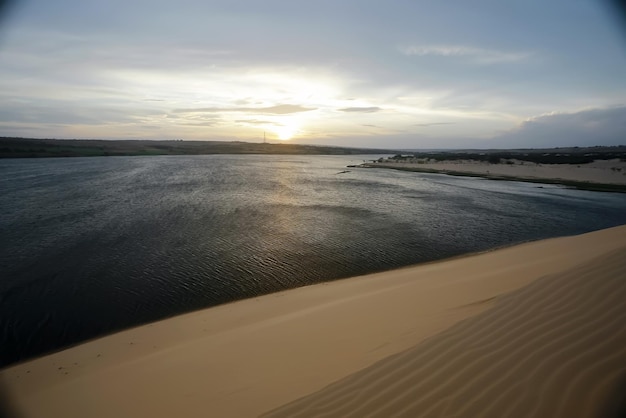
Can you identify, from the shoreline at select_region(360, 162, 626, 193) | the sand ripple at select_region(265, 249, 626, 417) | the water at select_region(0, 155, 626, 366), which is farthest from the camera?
the shoreline at select_region(360, 162, 626, 193)

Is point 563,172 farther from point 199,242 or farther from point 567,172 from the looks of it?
point 199,242

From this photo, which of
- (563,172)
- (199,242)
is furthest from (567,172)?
(199,242)

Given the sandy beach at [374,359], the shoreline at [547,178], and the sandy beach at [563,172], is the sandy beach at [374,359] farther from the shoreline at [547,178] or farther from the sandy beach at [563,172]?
the sandy beach at [563,172]

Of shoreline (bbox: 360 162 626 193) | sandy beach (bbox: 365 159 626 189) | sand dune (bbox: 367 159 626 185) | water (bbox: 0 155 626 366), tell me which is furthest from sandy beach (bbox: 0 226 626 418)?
sand dune (bbox: 367 159 626 185)

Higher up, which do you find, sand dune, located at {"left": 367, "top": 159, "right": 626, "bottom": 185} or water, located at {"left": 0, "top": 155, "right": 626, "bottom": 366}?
sand dune, located at {"left": 367, "top": 159, "right": 626, "bottom": 185}

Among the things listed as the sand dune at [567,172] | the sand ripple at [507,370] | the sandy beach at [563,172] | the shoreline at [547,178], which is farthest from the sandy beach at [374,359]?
the sand dune at [567,172]

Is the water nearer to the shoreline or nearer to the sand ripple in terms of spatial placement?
the sand ripple

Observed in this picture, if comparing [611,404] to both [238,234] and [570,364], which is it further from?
[238,234]
